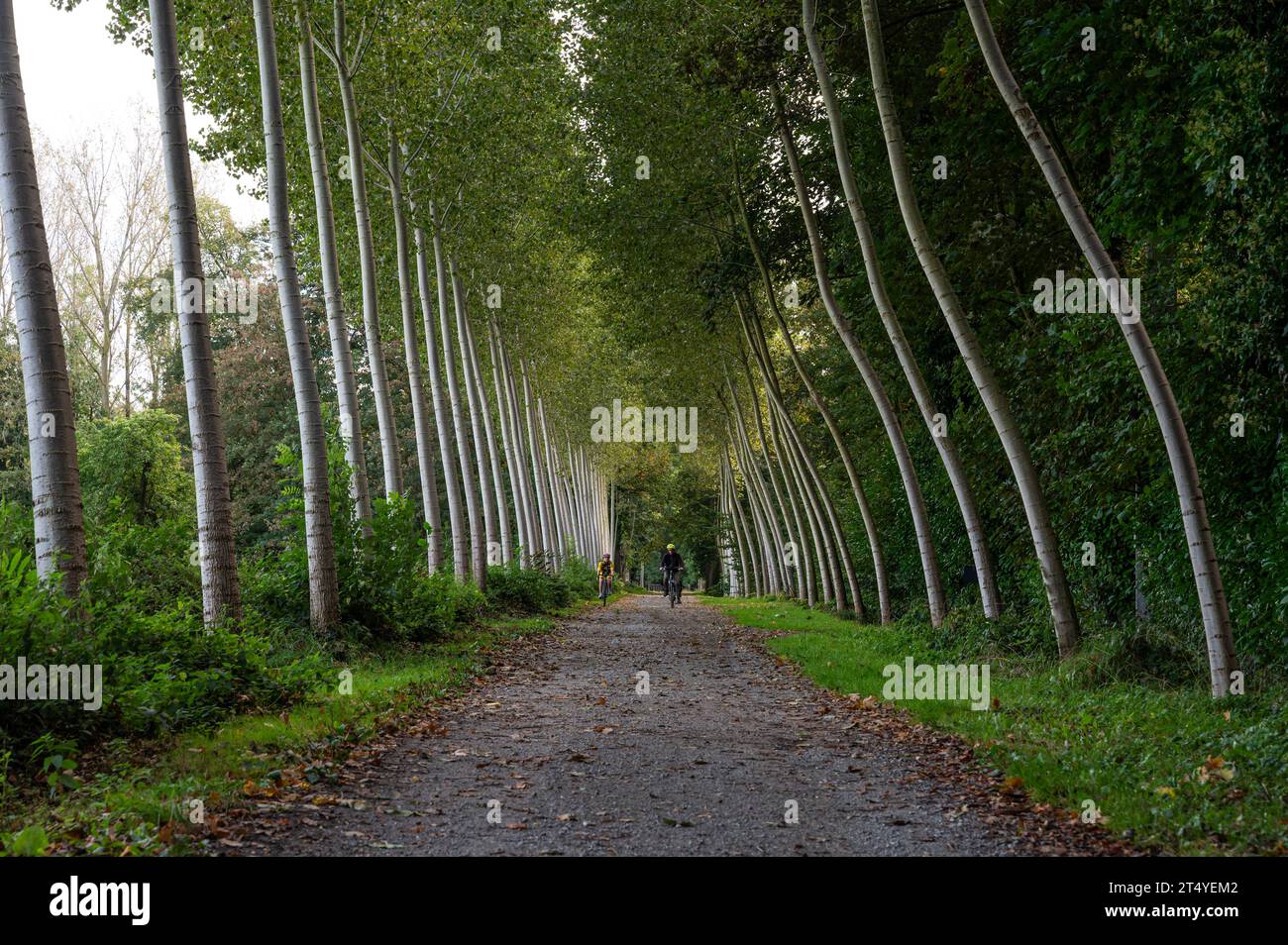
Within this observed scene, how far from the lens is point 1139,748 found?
25.2 ft

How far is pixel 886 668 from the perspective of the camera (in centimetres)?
1374

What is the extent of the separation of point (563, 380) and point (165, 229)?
19.6 metres

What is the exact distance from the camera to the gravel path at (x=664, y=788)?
5895mm

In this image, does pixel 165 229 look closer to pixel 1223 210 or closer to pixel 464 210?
pixel 464 210

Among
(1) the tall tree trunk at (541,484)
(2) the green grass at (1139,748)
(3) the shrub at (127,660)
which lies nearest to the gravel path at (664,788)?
(2) the green grass at (1139,748)

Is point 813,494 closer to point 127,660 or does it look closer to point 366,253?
point 366,253

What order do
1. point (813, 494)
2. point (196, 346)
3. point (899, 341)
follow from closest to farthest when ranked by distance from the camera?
point (196, 346) < point (899, 341) < point (813, 494)

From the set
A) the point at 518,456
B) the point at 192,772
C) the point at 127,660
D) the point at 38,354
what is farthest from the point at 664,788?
the point at 518,456

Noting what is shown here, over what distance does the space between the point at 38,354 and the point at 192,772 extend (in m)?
3.81

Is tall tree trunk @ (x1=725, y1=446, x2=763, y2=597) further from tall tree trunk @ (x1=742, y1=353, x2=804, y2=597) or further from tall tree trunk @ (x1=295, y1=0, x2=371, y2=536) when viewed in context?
tall tree trunk @ (x1=295, y1=0, x2=371, y2=536)

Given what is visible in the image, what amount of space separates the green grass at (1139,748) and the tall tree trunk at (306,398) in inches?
264

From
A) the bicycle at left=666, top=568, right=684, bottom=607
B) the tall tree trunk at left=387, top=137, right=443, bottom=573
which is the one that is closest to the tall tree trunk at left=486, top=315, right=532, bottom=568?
the bicycle at left=666, top=568, right=684, bottom=607

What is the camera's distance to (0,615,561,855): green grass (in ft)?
18.2
